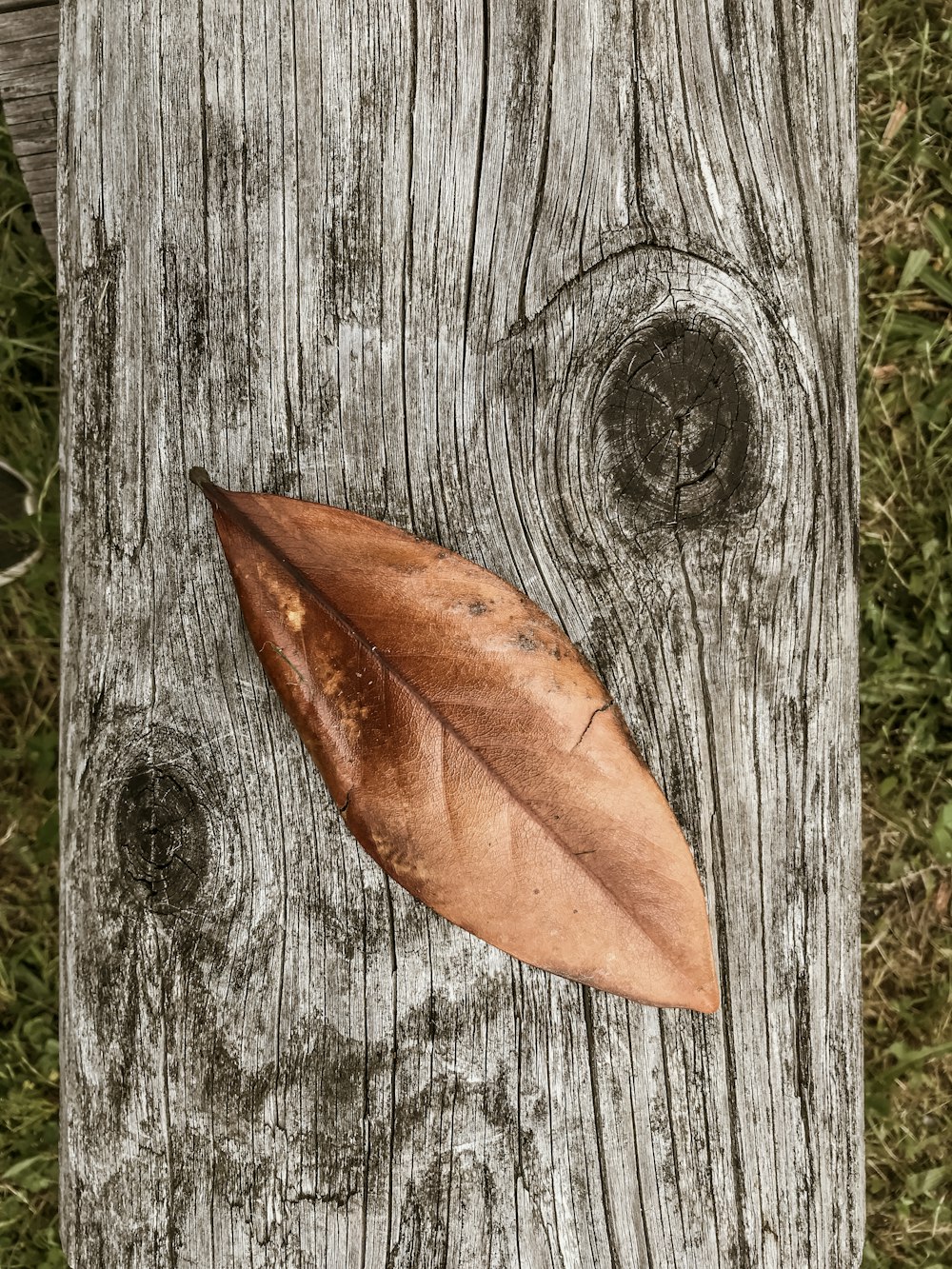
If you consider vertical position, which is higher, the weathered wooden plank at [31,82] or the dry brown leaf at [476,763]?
the weathered wooden plank at [31,82]

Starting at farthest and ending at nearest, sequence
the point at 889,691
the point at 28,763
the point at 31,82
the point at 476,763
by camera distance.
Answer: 1. the point at 28,763
2. the point at 889,691
3. the point at 31,82
4. the point at 476,763

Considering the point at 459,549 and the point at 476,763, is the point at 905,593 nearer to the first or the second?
the point at 459,549

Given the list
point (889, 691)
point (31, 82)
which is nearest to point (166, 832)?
point (31, 82)

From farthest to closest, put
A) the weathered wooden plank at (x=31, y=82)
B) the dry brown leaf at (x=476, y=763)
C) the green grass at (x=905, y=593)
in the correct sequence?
the green grass at (x=905, y=593) < the weathered wooden plank at (x=31, y=82) < the dry brown leaf at (x=476, y=763)

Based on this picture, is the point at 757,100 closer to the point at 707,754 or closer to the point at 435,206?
the point at 435,206

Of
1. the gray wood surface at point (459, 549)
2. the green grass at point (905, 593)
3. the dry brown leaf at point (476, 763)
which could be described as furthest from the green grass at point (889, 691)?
the dry brown leaf at point (476, 763)

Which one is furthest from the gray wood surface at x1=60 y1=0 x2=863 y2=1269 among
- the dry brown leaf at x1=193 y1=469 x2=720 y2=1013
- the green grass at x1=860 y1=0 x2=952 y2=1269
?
the green grass at x1=860 y1=0 x2=952 y2=1269

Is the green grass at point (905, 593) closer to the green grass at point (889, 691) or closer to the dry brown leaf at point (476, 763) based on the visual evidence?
the green grass at point (889, 691)

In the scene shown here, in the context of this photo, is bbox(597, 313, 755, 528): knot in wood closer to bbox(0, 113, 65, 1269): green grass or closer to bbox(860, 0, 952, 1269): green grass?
bbox(860, 0, 952, 1269): green grass
